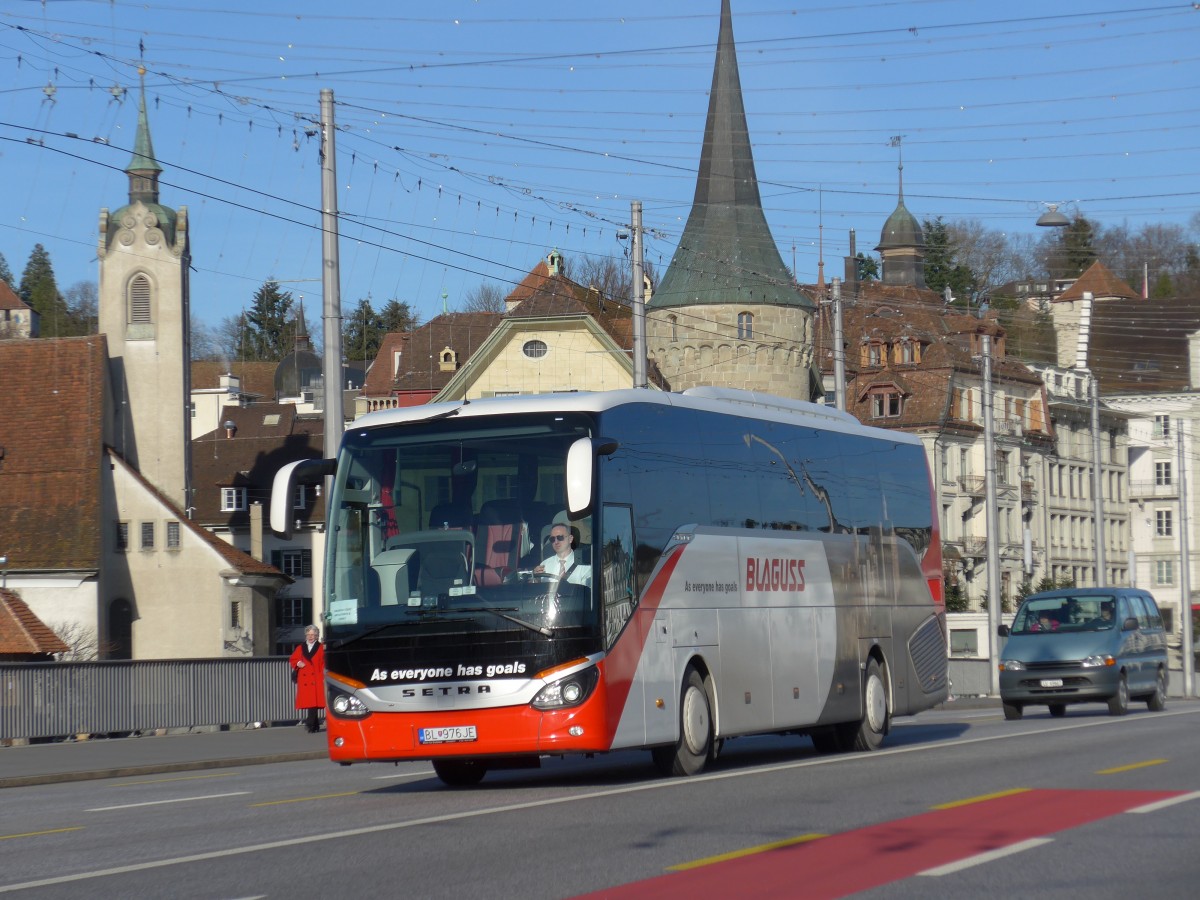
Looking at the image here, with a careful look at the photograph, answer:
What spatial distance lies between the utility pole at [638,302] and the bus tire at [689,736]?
19.9 meters

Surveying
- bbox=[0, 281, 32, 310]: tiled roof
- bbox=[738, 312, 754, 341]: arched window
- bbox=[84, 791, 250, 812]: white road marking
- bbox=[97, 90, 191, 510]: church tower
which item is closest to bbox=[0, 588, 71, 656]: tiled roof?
bbox=[97, 90, 191, 510]: church tower

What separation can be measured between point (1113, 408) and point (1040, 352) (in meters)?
14.9

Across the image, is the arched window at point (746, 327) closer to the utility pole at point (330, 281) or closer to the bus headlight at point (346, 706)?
the utility pole at point (330, 281)

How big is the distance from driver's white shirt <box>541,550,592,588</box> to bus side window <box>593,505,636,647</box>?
6.2 inches

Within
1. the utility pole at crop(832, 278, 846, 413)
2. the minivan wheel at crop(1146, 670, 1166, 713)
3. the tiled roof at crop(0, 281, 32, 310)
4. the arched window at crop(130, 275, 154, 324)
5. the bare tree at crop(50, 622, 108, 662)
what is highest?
the tiled roof at crop(0, 281, 32, 310)

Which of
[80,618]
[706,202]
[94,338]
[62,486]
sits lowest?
[80,618]

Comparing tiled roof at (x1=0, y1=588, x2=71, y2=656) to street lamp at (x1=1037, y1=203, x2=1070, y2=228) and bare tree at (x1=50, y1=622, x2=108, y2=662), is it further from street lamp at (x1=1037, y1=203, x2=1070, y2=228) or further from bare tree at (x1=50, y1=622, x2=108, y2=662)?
street lamp at (x1=1037, y1=203, x2=1070, y2=228)

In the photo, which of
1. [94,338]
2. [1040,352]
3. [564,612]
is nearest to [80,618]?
[94,338]

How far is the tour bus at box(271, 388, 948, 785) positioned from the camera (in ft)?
51.7

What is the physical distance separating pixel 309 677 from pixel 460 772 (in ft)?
43.3

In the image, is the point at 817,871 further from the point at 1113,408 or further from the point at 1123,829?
the point at 1113,408

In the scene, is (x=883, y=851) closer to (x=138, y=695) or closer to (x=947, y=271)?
(x=138, y=695)

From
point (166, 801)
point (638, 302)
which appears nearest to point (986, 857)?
point (166, 801)

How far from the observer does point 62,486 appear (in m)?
69.1
